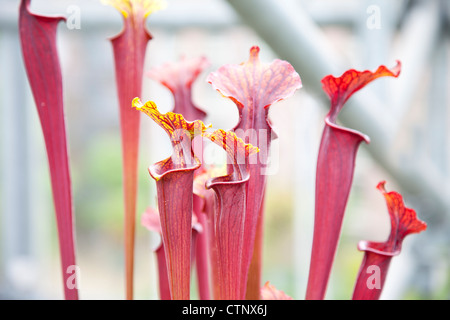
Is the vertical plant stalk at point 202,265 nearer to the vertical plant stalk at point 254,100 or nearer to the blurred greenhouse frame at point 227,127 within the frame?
the vertical plant stalk at point 254,100

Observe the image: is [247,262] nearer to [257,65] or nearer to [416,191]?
[257,65]

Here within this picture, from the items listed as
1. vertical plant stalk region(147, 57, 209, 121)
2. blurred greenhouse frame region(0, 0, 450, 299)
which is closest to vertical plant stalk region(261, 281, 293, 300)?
vertical plant stalk region(147, 57, 209, 121)

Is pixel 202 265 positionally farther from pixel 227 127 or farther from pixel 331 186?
pixel 227 127

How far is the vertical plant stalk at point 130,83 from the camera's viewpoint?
255mm

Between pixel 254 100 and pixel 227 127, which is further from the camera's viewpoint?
pixel 227 127

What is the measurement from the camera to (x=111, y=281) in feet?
8.36

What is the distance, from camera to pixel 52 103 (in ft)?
0.78

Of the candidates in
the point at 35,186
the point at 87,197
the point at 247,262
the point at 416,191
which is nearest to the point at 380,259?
the point at 247,262

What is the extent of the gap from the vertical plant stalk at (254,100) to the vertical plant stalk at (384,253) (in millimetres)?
75

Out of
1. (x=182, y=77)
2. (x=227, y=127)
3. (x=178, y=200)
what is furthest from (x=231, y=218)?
(x=227, y=127)

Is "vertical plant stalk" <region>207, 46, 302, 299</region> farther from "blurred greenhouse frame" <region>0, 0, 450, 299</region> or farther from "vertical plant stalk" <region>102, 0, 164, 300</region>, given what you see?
"blurred greenhouse frame" <region>0, 0, 450, 299</region>

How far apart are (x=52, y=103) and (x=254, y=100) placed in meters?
0.11

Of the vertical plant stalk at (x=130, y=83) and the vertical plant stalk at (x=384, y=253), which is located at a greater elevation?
the vertical plant stalk at (x=130, y=83)

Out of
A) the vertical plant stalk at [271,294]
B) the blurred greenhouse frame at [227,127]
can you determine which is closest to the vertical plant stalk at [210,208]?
the vertical plant stalk at [271,294]
